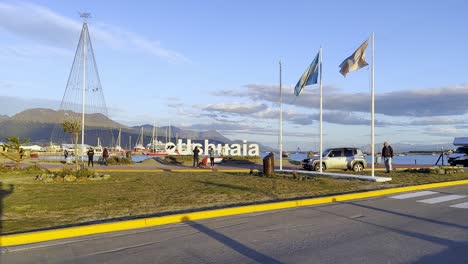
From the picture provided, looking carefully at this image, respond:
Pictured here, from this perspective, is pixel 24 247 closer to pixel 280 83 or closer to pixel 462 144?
pixel 280 83

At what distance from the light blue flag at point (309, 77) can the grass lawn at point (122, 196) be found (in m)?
5.93

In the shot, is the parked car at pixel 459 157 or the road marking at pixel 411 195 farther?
the parked car at pixel 459 157

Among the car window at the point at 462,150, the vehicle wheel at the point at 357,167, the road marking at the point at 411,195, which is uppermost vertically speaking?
the car window at the point at 462,150

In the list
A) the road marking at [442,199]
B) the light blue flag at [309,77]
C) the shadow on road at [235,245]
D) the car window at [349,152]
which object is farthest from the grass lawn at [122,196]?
the car window at [349,152]

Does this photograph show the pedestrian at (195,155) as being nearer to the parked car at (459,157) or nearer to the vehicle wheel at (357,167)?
the vehicle wheel at (357,167)

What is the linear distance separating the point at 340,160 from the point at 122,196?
55.6 feet

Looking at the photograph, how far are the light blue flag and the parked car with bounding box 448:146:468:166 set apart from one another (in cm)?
2090

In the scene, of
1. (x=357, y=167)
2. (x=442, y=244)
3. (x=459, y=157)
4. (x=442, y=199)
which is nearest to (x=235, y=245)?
(x=442, y=244)

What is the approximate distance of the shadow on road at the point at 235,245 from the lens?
670 centimetres

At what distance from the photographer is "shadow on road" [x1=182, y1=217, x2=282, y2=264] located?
22.0ft

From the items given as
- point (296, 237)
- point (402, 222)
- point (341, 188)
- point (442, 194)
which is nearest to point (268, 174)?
point (341, 188)

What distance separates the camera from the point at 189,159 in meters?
41.6

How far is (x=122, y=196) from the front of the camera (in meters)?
14.2

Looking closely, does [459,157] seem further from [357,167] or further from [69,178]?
[69,178]
